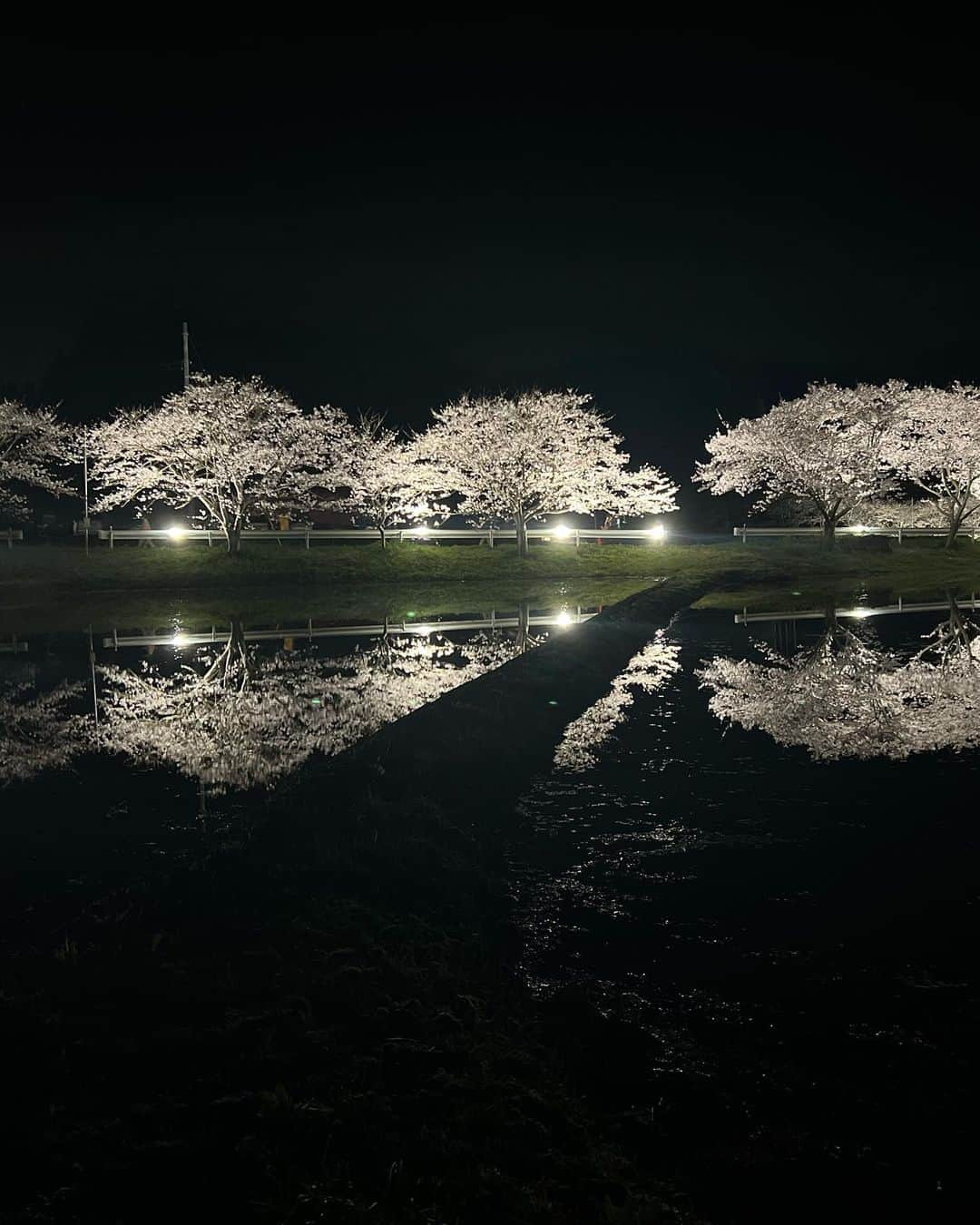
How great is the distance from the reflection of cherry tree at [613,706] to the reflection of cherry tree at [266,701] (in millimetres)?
3108

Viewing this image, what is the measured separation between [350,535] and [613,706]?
39.2 m

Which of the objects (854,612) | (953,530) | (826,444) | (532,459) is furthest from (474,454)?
(953,530)

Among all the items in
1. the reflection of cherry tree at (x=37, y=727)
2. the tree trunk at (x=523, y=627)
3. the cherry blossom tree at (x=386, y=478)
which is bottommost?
the reflection of cherry tree at (x=37, y=727)

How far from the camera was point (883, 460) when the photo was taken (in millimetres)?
58781

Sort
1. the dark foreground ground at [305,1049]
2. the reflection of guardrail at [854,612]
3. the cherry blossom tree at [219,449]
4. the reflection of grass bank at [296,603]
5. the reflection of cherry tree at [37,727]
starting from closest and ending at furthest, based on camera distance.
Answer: the dark foreground ground at [305,1049] → the reflection of cherry tree at [37,727] → the reflection of guardrail at [854,612] → the reflection of grass bank at [296,603] → the cherry blossom tree at [219,449]

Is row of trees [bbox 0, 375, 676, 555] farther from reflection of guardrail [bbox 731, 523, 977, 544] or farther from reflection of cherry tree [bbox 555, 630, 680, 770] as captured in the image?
reflection of cherry tree [bbox 555, 630, 680, 770]

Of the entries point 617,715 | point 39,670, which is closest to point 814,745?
point 617,715

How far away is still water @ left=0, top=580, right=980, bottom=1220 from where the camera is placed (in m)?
4.67

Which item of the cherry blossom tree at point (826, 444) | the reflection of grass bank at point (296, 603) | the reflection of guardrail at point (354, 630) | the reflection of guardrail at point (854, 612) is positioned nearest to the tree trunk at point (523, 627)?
the reflection of guardrail at point (354, 630)

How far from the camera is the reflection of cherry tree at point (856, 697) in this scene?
12.4 meters

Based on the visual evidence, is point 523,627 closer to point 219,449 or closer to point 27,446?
point 219,449

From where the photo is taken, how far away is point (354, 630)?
28.5m

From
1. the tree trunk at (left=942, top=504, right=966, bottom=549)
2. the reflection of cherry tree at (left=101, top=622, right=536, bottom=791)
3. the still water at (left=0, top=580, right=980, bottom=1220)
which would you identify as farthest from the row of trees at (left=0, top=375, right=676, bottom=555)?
the still water at (left=0, top=580, right=980, bottom=1220)

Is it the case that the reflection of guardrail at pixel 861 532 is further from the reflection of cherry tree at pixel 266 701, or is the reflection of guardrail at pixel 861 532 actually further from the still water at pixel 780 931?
the still water at pixel 780 931
